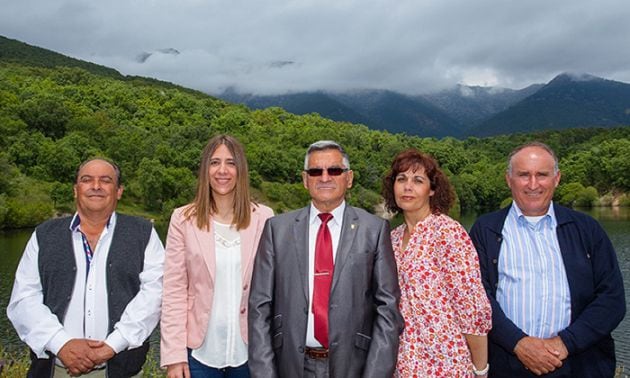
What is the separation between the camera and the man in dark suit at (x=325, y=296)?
3092 mm

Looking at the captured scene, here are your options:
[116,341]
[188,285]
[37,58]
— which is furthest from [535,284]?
[37,58]

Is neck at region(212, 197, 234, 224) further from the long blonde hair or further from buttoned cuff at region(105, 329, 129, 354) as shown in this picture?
buttoned cuff at region(105, 329, 129, 354)

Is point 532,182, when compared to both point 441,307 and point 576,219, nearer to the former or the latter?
point 576,219

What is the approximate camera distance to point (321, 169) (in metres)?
3.43

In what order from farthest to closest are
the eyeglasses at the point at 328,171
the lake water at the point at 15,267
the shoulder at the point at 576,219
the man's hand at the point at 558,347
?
the lake water at the point at 15,267, the shoulder at the point at 576,219, the man's hand at the point at 558,347, the eyeglasses at the point at 328,171

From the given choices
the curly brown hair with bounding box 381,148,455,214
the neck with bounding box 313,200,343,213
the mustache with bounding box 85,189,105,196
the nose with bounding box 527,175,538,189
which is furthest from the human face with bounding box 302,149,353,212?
the mustache with bounding box 85,189,105,196

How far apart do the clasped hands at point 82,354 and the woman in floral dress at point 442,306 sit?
2.20 metres

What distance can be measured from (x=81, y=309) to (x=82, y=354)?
1.11 ft

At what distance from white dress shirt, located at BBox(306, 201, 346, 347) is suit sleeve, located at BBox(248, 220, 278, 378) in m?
0.26

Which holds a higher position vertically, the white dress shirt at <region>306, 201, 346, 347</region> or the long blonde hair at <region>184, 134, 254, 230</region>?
the long blonde hair at <region>184, 134, 254, 230</region>

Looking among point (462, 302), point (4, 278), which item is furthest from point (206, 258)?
point (4, 278)

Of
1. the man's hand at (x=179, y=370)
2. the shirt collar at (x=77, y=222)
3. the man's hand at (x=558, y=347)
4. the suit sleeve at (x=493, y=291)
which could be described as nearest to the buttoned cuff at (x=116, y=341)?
the man's hand at (x=179, y=370)

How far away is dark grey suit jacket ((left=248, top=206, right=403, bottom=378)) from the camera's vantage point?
3.08 metres

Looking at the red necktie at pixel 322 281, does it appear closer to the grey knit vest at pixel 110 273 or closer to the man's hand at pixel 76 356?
the grey knit vest at pixel 110 273
